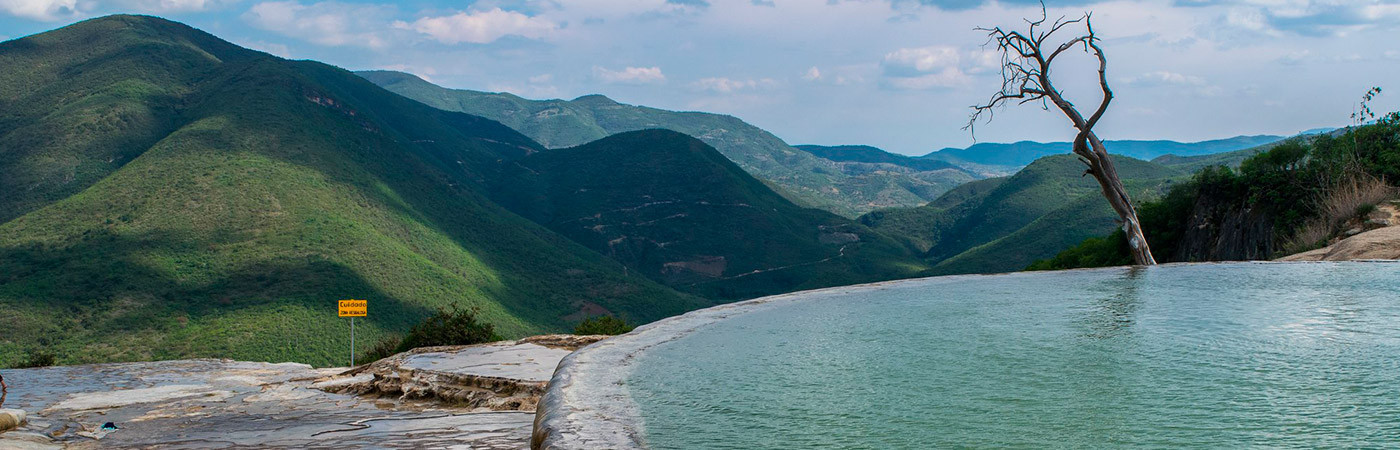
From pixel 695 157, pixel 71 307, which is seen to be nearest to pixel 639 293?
pixel 71 307

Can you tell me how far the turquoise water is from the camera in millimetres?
4398

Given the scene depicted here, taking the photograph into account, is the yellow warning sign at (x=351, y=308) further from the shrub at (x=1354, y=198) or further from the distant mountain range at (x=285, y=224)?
the distant mountain range at (x=285, y=224)

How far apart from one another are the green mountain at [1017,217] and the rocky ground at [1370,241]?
4294 cm

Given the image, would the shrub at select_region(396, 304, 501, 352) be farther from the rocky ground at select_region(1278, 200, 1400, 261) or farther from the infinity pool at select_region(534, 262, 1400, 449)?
→ the rocky ground at select_region(1278, 200, 1400, 261)

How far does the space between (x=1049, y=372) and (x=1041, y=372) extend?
5 cm

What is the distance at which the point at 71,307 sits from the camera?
137ft

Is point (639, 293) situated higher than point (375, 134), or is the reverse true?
point (375, 134)

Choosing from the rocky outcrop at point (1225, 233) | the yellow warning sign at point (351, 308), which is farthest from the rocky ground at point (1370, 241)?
the yellow warning sign at point (351, 308)

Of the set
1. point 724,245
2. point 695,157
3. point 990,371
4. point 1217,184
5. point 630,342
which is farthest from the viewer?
point 695,157

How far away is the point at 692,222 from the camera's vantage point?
3841 inches

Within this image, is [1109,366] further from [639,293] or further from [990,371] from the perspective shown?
[639,293]

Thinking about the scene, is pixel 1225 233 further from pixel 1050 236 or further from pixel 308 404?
pixel 1050 236

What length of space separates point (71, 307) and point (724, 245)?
5991 centimetres

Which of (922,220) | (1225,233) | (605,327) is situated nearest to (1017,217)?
(922,220)
